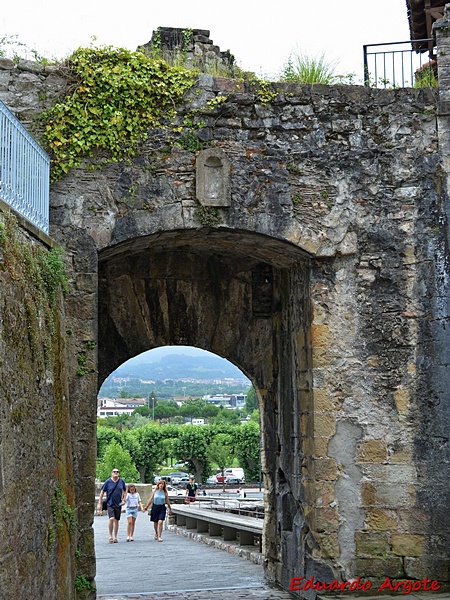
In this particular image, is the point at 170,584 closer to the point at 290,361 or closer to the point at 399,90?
the point at 290,361

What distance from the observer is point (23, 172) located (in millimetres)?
6176

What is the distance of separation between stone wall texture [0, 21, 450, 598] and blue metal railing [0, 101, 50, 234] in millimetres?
481

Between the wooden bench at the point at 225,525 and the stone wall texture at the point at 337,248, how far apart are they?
3.47m

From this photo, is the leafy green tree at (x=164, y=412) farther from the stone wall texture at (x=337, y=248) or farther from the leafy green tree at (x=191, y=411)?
the stone wall texture at (x=337, y=248)

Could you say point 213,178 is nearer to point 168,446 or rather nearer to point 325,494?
point 325,494

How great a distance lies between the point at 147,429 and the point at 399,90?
4697cm

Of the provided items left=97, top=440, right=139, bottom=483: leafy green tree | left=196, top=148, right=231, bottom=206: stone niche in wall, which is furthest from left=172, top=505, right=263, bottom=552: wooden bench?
left=97, top=440, right=139, bottom=483: leafy green tree

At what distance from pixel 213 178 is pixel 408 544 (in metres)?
3.59

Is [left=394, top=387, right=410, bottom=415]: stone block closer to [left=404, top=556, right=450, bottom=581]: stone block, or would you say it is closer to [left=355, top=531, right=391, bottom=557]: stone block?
[left=355, top=531, right=391, bottom=557]: stone block

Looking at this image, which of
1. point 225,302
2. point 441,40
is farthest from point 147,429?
point 441,40

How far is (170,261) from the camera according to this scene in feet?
34.0

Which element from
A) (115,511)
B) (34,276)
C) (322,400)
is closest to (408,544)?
(322,400)

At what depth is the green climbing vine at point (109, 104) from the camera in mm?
7391

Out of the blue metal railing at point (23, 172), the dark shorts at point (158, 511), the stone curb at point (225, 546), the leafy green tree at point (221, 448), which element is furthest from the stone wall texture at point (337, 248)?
the leafy green tree at point (221, 448)
